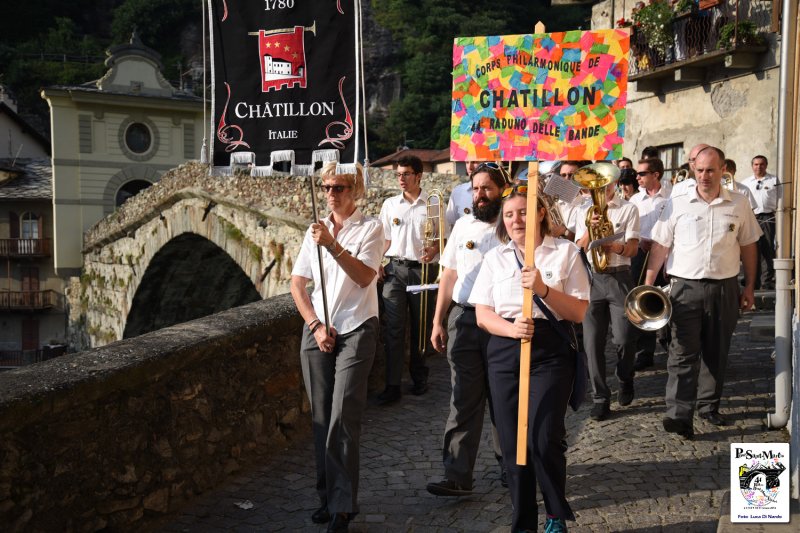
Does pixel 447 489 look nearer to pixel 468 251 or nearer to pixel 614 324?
pixel 468 251

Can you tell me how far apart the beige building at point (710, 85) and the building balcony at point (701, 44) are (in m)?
0.01

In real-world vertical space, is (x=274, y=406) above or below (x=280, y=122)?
below

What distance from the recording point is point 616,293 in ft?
18.8

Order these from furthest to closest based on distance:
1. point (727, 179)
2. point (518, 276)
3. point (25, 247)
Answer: point (25, 247), point (727, 179), point (518, 276)

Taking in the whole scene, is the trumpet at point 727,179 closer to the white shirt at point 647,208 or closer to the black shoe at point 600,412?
the white shirt at point 647,208

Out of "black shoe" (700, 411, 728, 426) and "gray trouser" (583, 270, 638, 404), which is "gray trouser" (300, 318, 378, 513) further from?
"black shoe" (700, 411, 728, 426)

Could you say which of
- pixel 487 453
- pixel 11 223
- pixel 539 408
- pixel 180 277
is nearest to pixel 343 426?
pixel 539 408

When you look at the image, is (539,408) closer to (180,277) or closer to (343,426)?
(343,426)

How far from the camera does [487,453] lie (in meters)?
5.10

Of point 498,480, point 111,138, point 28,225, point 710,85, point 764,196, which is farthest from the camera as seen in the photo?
point 28,225

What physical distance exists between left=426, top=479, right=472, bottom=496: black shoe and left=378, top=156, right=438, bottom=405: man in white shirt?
2.09 metres

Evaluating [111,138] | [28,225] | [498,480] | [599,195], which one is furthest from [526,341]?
[28,225]

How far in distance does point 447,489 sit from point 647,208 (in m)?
3.97

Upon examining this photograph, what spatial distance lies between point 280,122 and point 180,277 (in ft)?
58.2
